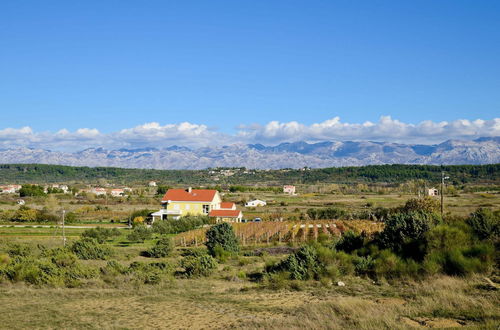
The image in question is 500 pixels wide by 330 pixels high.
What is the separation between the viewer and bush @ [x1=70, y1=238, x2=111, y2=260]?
30.7 m

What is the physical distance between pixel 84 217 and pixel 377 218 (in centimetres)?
4197

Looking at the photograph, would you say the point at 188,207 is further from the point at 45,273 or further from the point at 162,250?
the point at 45,273

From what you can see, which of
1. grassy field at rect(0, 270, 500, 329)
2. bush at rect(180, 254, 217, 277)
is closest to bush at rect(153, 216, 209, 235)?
bush at rect(180, 254, 217, 277)

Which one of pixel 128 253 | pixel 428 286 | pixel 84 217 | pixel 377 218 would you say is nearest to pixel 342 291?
pixel 428 286

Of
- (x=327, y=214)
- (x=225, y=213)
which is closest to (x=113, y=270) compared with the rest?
(x=225, y=213)

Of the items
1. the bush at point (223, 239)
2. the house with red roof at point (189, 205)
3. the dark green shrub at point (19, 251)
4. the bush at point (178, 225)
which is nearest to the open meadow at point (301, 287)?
the bush at point (223, 239)

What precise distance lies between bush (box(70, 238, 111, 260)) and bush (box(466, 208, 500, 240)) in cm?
2234

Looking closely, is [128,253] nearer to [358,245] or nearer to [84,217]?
[358,245]

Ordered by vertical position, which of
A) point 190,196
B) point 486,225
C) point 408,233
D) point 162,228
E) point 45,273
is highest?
point 486,225

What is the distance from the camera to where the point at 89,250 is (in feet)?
102

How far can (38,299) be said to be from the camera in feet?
52.6

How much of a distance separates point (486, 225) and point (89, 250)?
2386 cm

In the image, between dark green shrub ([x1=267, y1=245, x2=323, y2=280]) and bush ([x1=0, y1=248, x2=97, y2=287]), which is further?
bush ([x1=0, y1=248, x2=97, y2=287])

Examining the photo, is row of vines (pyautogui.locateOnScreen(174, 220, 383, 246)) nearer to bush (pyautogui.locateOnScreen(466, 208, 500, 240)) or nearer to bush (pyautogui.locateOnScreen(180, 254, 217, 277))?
bush (pyautogui.locateOnScreen(180, 254, 217, 277))
